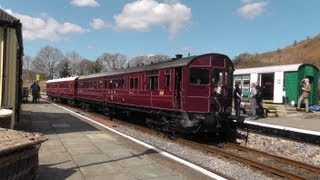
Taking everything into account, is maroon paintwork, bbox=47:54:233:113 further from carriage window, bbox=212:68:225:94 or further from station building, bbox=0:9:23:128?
station building, bbox=0:9:23:128

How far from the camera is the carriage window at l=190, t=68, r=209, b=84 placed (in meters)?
16.4

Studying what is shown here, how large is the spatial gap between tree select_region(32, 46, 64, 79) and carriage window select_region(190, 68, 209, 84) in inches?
3692

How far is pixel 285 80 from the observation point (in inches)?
1027

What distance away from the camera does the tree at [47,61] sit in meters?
107

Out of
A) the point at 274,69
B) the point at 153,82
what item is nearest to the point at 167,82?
the point at 153,82

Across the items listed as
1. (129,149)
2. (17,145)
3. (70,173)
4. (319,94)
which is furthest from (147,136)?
(319,94)

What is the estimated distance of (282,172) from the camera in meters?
11.0

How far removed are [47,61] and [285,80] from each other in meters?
89.1

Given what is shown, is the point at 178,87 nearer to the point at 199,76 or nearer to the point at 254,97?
the point at 199,76

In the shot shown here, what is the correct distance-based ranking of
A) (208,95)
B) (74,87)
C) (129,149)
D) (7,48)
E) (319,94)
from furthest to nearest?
(74,87)
(319,94)
(208,95)
(7,48)
(129,149)

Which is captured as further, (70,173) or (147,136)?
(147,136)

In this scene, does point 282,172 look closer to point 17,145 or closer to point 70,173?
point 70,173

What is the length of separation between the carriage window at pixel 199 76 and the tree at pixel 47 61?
9378 cm

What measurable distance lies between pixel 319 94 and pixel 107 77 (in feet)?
45.5
